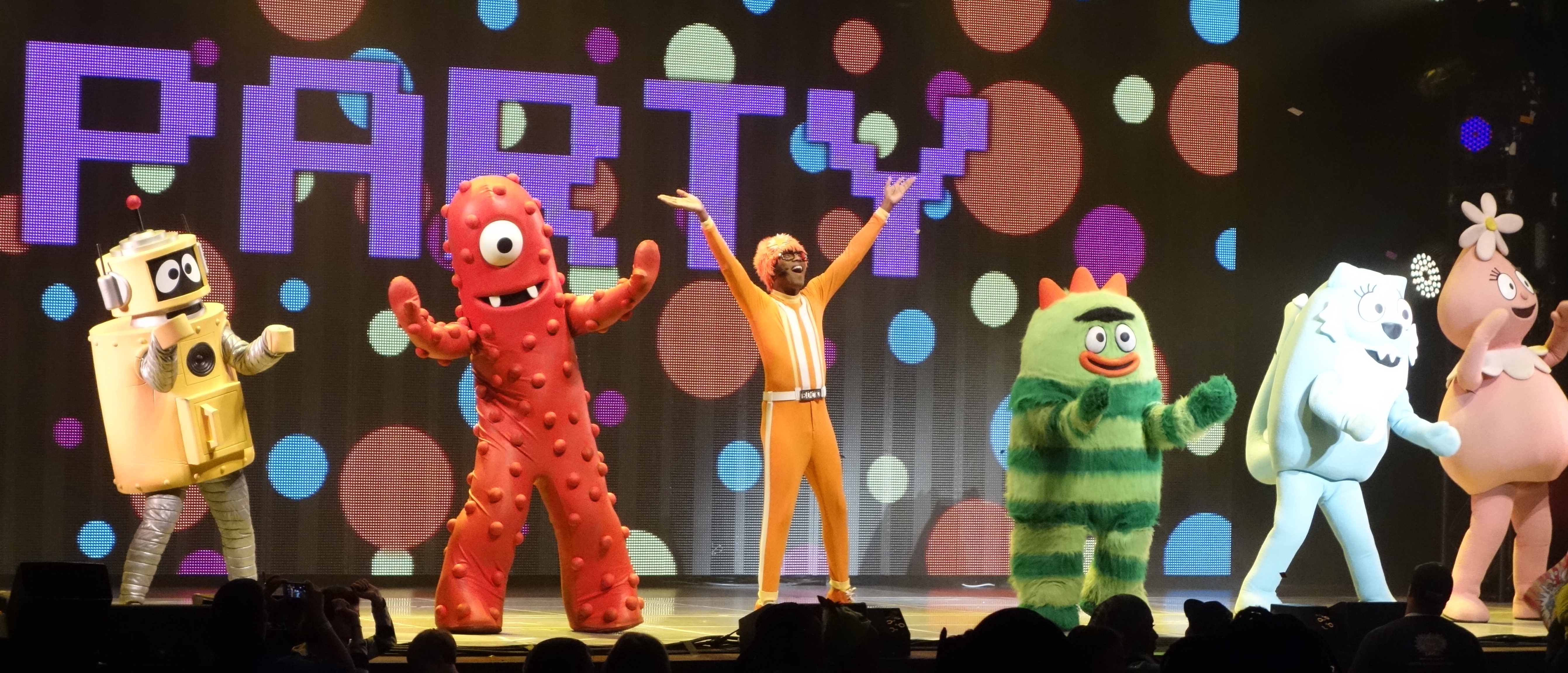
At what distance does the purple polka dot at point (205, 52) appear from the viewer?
6.64 metres

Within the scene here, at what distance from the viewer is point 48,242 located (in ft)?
21.4

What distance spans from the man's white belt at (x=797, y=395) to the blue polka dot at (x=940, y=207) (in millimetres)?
1739

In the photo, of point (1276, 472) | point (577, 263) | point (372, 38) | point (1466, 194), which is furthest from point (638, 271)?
point (1466, 194)

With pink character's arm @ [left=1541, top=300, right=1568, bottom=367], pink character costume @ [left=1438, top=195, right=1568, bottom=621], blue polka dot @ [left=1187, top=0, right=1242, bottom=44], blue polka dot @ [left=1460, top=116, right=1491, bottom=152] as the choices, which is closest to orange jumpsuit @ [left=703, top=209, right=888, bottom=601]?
pink character costume @ [left=1438, top=195, right=1568, bottom=621]

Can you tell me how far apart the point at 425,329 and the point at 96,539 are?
2223 millimetres

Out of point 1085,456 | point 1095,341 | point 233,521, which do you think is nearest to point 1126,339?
point 1095,341

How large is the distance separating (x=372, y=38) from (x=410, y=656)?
443cm

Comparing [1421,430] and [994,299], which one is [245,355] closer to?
[994,299]

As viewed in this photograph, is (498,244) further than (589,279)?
No

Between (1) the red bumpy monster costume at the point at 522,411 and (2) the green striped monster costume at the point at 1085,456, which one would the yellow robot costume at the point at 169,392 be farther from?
(2) the green striped monster costume at the point at 1085,456

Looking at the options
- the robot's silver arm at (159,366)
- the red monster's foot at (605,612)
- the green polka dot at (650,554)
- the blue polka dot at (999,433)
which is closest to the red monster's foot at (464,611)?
the red monster's foot at (605,612)

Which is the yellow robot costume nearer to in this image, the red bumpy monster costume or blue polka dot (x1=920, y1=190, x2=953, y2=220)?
the red bumpy monster costume

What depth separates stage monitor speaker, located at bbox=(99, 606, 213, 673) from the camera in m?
3.30

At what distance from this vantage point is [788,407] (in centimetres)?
Result: 582
